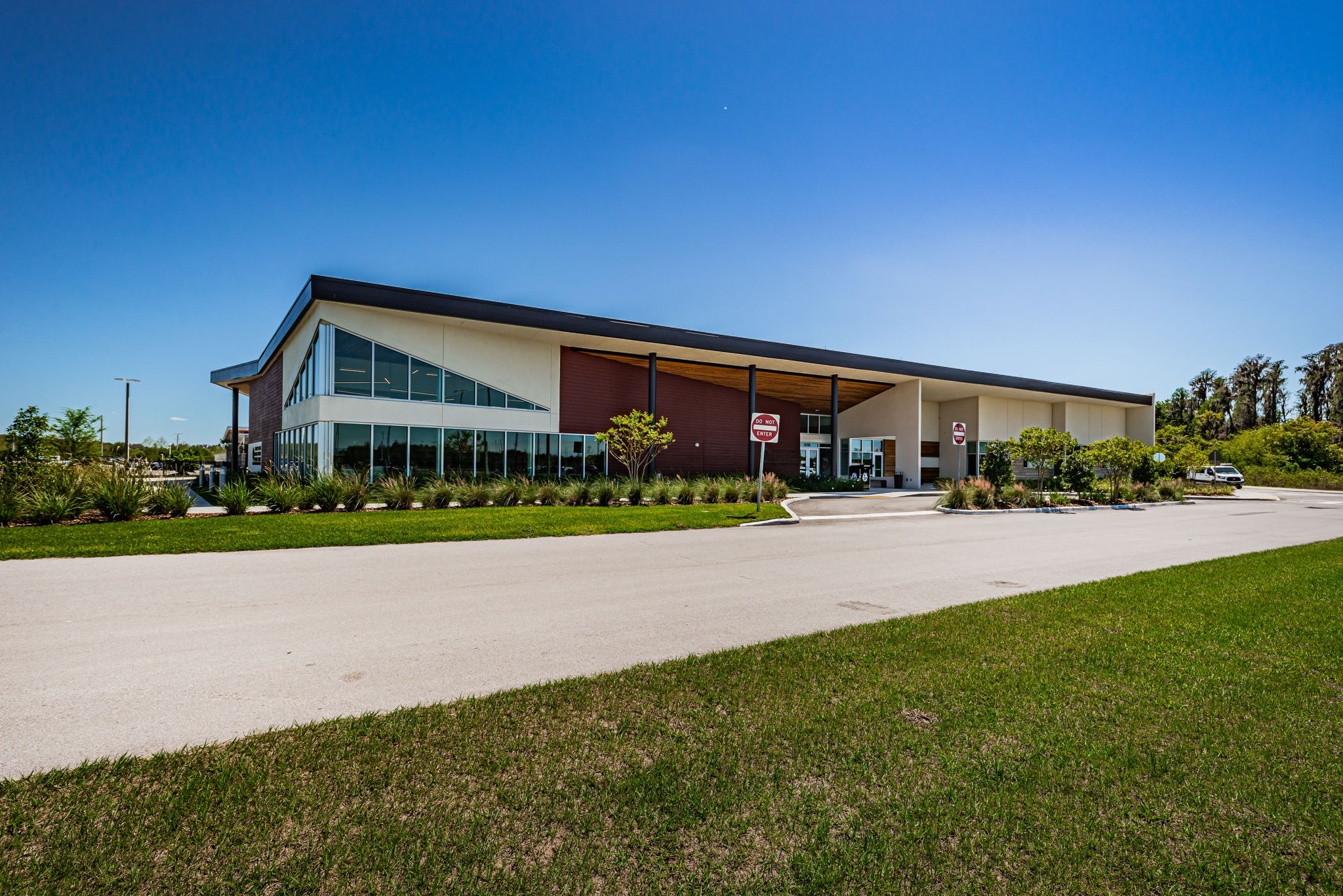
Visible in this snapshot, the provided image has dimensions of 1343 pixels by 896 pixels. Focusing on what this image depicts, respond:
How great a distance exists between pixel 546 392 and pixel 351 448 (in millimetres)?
7664

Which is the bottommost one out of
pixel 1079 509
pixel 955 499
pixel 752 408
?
pixel 1079 509

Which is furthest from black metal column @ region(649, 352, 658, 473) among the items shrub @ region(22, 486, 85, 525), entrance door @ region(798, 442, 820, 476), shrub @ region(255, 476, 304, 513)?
shrub @ region(22, 486, 85, 525)

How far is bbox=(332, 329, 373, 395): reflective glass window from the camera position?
72.8ft

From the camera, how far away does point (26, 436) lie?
16.6 meters

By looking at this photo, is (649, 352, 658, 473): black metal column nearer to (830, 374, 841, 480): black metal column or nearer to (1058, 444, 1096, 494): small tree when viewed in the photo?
(830, 374, 841, 480): black metal column

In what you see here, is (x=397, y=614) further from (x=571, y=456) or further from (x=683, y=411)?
(x=683, y=411)

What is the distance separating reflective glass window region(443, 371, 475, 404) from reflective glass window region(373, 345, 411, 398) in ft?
4.44

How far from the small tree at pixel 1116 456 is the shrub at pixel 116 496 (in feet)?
108

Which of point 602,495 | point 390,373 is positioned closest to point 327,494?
point 390,373

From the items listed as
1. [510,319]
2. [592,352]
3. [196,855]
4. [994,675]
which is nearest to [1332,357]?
[592,352]

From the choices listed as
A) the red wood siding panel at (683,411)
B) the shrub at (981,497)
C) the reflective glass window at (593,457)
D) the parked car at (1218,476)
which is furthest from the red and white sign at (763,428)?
the parked car at (1218,476)

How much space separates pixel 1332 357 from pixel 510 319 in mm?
89007

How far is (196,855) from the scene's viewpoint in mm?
2709

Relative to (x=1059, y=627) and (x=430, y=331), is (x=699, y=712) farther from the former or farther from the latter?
(x=430, y=331)
